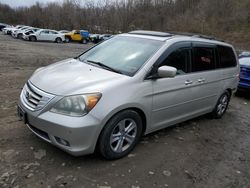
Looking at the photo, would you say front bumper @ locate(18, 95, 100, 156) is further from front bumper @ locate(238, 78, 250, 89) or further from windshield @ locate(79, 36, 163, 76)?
front bumper @ locate(238, 78, 250, 89)

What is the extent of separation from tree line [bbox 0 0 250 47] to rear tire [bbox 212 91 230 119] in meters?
38.0

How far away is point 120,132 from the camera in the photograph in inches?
142

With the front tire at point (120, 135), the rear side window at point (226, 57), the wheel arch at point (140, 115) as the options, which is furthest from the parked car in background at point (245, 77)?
the front tire at point (120, 135)

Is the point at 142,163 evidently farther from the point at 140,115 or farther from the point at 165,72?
the point at 165,72

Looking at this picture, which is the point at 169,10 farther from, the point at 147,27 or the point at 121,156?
the point at 121,156

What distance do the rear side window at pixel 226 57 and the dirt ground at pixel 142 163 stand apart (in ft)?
4.89

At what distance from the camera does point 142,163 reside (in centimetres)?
365

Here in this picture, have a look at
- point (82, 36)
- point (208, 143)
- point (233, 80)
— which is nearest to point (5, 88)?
point (208, 143)

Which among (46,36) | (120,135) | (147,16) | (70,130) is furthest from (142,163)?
(147,16)

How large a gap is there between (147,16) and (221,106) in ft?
169

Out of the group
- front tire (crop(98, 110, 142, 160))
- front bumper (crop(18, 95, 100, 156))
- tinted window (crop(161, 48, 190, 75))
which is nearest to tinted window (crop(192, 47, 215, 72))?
tinted window (crop(161, 48, 190, 75))

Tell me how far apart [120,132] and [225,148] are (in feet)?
6.35

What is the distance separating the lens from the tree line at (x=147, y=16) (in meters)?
44.2

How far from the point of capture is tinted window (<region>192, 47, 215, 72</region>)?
4680 millimetres
